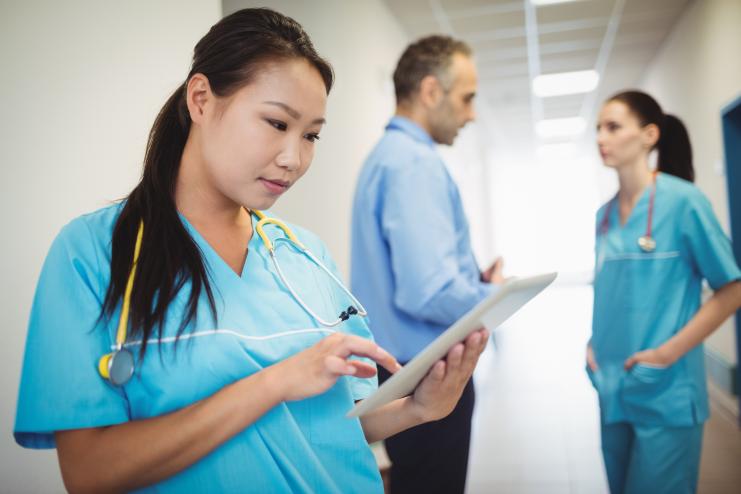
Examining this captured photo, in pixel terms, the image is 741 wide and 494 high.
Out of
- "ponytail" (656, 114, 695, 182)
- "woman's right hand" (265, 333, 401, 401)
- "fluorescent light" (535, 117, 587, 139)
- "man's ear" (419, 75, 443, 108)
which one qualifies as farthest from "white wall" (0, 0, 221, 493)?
"fluorescent light" (535, 117, 587, 139)

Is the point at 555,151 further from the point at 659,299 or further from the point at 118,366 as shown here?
the point at 118,366

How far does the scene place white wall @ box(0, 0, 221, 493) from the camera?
889 millimetres

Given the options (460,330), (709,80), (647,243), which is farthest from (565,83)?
(460,330)

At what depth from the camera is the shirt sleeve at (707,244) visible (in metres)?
1.53

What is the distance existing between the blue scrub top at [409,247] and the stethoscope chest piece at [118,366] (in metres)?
0.85

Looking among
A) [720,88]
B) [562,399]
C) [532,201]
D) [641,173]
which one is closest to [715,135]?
[720,88]

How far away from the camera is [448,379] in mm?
775

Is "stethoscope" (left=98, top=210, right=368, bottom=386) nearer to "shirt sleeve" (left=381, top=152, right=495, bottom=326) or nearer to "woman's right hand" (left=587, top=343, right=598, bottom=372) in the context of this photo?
"shirt sleeve" (left=381, top=152, right=495, bottom=326)

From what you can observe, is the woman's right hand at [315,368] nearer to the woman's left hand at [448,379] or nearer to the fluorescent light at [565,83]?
the woman's left hand at [448,379]

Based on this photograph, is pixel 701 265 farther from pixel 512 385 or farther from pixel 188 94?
pixel 512 385

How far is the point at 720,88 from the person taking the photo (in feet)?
11.8

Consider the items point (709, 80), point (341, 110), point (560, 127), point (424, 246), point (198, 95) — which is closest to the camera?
point (198, 95)

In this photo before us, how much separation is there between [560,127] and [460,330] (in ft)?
27.2

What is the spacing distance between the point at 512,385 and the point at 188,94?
4.03 meters
